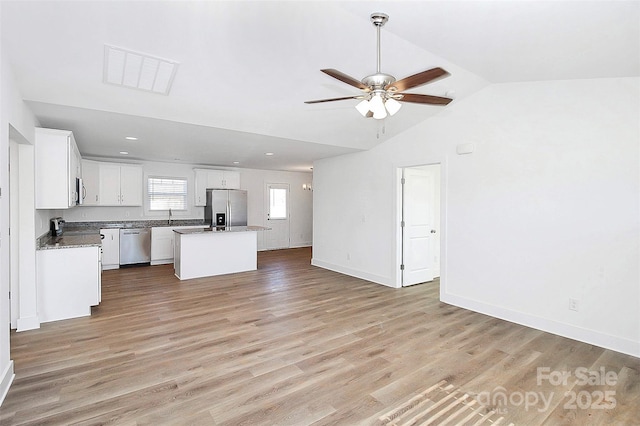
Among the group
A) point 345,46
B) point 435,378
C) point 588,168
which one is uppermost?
point 345,46

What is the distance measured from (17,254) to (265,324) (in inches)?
113

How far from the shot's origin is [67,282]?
13.0ft

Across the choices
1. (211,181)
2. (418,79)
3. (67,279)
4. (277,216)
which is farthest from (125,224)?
(418,79)

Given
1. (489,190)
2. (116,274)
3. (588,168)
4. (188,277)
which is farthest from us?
(116,274)

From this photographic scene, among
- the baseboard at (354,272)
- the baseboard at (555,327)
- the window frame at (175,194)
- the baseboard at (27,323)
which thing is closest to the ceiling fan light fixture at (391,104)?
the baseboard at (555,327)

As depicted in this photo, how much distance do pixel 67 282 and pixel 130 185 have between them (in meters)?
3.72

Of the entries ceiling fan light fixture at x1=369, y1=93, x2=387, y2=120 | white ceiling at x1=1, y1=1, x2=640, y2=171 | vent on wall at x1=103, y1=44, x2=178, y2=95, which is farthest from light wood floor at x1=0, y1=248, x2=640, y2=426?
vent on wall at x1=103, y1=44, x2=178, y2=95

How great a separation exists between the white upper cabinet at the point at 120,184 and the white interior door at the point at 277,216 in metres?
3.45

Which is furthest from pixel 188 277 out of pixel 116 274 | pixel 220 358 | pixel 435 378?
pixel 435 378

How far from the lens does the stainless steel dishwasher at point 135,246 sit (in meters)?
7.01

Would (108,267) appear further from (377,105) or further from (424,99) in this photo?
(424,99)

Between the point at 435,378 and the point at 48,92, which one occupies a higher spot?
the point at 48,92

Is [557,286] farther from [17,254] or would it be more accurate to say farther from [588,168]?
[17,254]

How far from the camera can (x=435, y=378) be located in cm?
264
